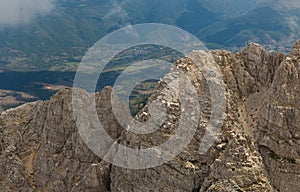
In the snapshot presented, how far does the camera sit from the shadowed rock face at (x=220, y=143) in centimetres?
4044

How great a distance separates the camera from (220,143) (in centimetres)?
4269

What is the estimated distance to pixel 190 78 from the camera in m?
45.5

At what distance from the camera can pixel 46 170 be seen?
56.5 m

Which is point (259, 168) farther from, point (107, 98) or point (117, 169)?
point (107, 98)

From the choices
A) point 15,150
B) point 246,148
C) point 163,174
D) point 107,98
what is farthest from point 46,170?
point 246,148


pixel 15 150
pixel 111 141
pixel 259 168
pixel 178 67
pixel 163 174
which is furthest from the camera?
pixel 15 150

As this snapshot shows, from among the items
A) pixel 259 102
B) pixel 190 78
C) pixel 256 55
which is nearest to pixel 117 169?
pixel 190 78

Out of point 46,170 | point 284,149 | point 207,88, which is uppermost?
point 207,88

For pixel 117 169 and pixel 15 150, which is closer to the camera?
pixel 117 169

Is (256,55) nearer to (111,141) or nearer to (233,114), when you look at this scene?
(233,114)

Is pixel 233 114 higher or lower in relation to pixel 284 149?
higher

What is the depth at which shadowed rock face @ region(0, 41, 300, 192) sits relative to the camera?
1592 inches

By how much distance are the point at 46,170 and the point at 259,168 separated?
30.0 m

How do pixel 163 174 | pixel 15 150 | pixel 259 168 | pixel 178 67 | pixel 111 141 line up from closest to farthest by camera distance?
pixel 259 168
pixel 163 174
pixel 178 67
pixel 111 141
pixel 15 150
